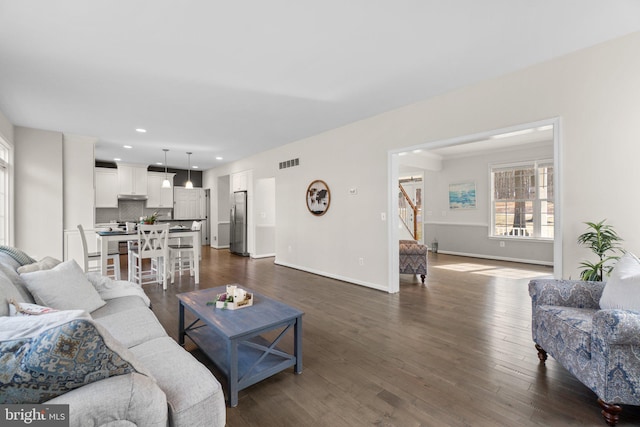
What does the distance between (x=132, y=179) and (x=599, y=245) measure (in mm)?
9397

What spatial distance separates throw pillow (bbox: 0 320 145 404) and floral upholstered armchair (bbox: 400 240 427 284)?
441cm

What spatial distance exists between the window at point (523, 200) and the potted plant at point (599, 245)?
4255mm

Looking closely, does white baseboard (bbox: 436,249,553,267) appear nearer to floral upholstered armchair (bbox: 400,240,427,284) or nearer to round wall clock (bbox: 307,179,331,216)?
floral upholstered armchair (bbox: 400,240,427,284)

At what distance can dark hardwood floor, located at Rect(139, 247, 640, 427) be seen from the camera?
5.67ft

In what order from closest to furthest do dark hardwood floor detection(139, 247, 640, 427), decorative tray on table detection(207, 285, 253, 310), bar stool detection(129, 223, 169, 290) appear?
dark hardwood floor detection(139, 247, 640, 427), decorative tray on table detection(207, 285, 253, 310), bar stool detection(129, 223, 169, 290)

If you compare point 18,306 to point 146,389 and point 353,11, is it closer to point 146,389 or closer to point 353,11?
point 146,389

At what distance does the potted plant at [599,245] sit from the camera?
93.2 inches

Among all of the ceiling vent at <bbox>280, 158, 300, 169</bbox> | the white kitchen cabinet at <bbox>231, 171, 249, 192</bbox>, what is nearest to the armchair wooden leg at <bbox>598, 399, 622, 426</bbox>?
the ceiling vent at <bbox>280, 158, 300, 169</bbox>

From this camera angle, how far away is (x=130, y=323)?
1.93 metres

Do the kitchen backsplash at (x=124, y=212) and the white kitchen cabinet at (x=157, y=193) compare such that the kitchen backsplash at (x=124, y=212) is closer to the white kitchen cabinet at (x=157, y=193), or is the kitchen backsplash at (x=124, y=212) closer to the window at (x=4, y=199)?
the white kitchen cabinet at (x=157, y=193)

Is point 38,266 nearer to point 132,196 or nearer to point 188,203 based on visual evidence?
point 132,196

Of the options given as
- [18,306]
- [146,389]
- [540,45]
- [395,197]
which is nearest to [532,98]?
[540,45]

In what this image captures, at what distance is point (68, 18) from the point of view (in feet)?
6.94

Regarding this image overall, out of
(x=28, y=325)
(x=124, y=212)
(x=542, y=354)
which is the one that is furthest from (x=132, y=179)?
(x=542, y=354)
